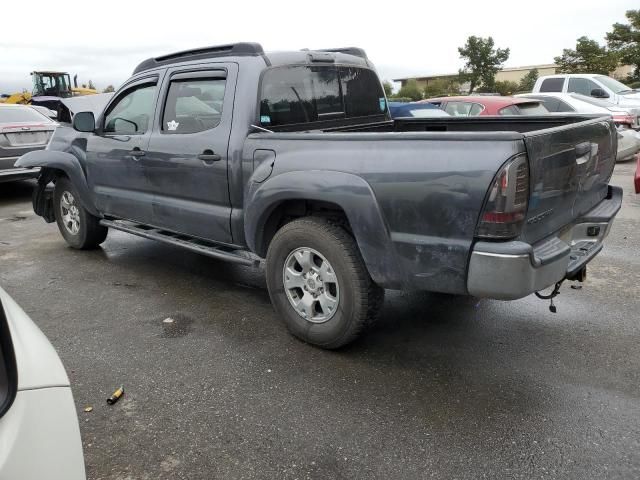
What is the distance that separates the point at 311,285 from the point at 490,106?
6920 mm

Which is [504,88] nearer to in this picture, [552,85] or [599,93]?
[552,85]

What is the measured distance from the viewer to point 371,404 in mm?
2988

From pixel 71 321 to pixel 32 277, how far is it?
1.46 meters

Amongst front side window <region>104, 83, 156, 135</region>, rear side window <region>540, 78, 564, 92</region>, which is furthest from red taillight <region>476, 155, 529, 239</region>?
rear side window <region>540, 78, 564, 92</region>

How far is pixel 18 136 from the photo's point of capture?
30.8ft

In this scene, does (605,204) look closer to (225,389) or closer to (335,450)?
(335,450)

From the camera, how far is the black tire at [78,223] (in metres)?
5.81

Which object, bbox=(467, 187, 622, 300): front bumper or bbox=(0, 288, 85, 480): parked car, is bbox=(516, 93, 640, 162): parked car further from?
bbox=(0, 288, 85, 480): parked car

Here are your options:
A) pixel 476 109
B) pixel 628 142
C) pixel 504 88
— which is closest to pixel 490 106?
pixel 476 109

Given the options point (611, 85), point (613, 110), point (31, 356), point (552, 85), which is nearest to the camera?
point (31, 356)

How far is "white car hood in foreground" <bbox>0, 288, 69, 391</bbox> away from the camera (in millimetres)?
1397

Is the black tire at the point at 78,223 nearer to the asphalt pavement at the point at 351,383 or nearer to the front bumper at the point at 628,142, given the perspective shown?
the asphalt pavement at the point at 351,383

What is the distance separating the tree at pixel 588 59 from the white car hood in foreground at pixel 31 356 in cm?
3762

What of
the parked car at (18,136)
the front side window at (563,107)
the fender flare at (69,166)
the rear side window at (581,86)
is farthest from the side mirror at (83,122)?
the rear side window at (581,86)
